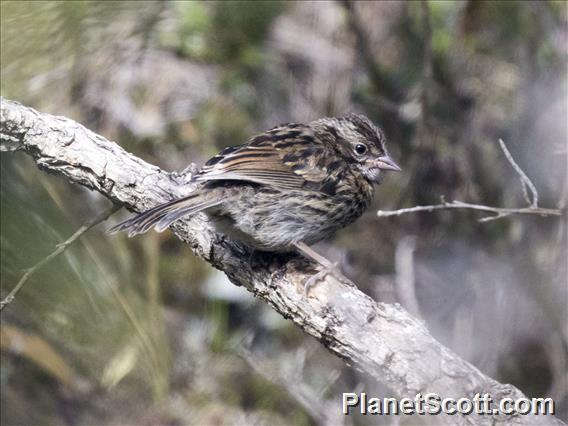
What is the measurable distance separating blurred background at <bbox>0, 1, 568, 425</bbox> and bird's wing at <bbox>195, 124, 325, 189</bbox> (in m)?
0.76

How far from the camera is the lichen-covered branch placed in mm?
2658

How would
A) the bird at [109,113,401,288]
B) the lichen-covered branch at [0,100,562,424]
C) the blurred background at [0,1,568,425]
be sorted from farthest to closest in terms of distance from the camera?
the blurred background at [0,1,568,425], the bird at [109,113,401,288], the lichen-covered branch at [0,100,562,424]

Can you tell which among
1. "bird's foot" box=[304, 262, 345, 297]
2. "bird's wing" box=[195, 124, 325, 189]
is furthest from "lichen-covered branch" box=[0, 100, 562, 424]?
"bird's wing" box=[195, 124, 325, 189]

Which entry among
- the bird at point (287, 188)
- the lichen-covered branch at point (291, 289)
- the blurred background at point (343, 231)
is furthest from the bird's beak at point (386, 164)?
the blurred background at point (343, 231)

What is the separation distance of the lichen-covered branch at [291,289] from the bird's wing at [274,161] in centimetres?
19

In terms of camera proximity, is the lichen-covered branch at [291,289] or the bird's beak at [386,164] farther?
the bird's beak at [386,164]

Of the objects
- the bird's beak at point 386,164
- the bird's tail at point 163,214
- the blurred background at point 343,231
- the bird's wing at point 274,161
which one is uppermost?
the bird's tail at point 163,214

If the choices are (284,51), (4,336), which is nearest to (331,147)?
(4,336)

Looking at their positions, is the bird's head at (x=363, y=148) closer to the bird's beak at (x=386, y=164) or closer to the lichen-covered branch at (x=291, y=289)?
the bird's beak at (x=386, y=164)

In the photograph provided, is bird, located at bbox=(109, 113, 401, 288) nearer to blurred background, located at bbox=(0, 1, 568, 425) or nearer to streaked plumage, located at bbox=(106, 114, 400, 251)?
streaked plumage, located at bbox=(106, 114, 400, 251)

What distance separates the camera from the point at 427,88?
5570mm

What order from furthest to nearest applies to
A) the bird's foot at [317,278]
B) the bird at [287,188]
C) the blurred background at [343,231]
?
the blurred background at [343,231] < the bird at [287,188] < the bird's foot at [317,278]

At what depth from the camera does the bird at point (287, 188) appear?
10.6 feet

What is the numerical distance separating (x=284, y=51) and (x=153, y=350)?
3097 mm
